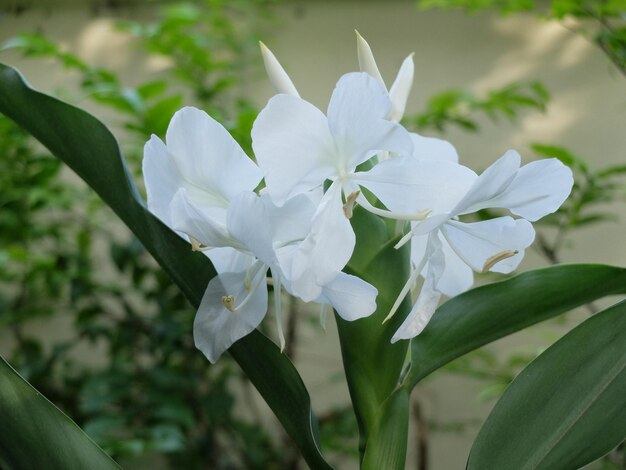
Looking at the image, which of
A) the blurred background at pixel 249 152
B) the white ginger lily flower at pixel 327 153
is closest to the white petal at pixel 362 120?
the white ginger lily flower at pixel 327 153

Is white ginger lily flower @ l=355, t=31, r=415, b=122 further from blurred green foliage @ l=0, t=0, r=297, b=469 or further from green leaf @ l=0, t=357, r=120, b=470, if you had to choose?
blurred green foliage @ l=0, t=0, r=297, b=469

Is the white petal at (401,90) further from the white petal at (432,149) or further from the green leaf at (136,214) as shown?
the green leaf at (136,214)

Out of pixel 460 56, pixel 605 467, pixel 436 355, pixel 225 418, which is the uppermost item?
pixel 436 355

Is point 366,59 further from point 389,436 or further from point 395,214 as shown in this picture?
point 389,436

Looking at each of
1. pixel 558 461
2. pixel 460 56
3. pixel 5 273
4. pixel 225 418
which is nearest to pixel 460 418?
pixel 225 418

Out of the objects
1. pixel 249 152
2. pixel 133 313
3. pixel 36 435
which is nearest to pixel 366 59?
pixel 36 435

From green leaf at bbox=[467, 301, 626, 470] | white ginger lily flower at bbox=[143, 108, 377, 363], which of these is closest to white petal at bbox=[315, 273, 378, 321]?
white ginger lily flower at bbox=[143, 108, 377, 363]

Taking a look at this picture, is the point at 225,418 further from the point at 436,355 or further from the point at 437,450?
the point at 436,355
